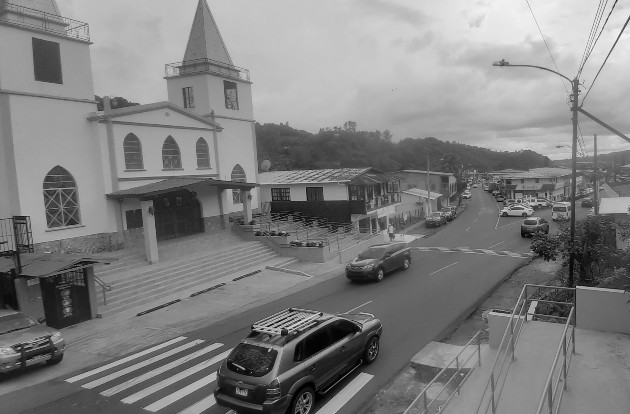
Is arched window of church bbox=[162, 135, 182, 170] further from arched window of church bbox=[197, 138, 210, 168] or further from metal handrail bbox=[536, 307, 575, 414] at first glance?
metal handrail bbox=[536, 307, 575, 414]

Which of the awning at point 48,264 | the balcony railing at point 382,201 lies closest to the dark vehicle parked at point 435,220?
the balcony railing at point 382,201

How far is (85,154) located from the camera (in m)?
22.0

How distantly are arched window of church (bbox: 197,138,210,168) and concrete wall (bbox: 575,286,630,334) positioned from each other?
23.7 meters

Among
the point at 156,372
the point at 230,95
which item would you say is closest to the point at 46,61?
the point at 230,95

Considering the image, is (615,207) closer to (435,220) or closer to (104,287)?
(104,287)

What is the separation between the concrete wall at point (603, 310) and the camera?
9086 mm

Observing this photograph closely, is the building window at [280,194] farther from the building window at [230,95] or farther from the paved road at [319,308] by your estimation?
the paved road at [319,308]

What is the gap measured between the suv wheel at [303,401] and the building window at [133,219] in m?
18.2

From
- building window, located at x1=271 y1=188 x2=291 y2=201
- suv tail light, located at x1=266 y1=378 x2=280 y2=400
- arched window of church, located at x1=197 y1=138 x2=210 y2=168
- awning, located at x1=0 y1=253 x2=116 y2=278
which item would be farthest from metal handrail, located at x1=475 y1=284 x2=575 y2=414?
building window, located at x1=271 y1=188 x2=291 y2=201

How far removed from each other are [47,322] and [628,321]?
16699 millimetres

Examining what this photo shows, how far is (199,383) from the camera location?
10.4 metres

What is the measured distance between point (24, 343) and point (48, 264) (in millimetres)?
4400

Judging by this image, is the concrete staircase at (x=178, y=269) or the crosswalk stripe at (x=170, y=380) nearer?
the crosswalk stripe at (x=170, y=380)

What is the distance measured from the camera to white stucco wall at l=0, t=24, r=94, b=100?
62.6ft
